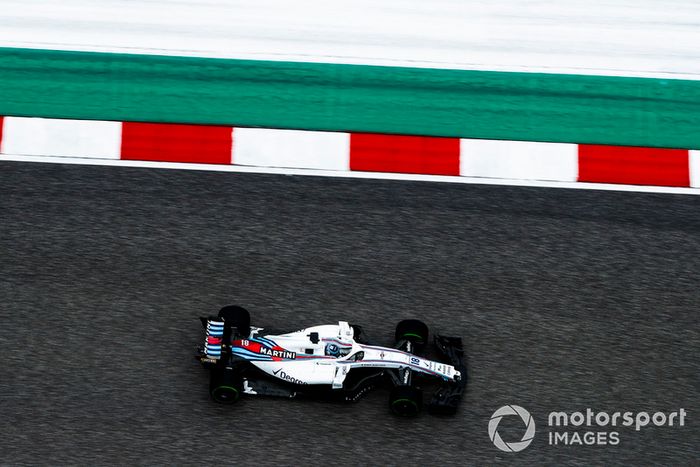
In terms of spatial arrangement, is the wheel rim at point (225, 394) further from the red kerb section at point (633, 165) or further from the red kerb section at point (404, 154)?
the red kerb section at point (633, 165)

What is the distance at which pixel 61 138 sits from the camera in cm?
678

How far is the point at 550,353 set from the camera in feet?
20.1

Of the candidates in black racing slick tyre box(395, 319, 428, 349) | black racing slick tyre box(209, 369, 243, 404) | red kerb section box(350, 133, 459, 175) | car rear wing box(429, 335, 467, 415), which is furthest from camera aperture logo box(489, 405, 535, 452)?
red kerb section box(350, 133, 459, 175)

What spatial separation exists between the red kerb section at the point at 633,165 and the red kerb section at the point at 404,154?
100cm

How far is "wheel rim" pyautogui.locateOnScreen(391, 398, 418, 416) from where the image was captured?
223 inches

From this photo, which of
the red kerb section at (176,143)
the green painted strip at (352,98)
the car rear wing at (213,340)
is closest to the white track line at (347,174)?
the red kerb section at (176,143)

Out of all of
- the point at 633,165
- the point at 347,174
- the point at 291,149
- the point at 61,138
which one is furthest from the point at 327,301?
the point at 633,165

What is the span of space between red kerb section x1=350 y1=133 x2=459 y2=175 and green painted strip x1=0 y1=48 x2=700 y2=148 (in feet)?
0.28

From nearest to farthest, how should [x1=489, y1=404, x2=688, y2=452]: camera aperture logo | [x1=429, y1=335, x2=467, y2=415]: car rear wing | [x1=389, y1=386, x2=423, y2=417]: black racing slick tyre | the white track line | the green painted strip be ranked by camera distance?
1. [x1=389, y1=386, x2=423, y2=417]: black racing slick tyre
2. [x1=429, y1=335, x2=467, y2=415]: car rear wing
3. [x1=489, y1=404, x2=688, y2=452]: camera aperture logo
4. the white track line
5. the green painted strip

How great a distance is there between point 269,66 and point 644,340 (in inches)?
139

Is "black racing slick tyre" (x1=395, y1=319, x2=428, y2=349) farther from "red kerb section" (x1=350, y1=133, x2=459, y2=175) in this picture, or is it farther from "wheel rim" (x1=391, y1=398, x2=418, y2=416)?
"red kerb section" (x1=350, y1=133, x2=459, y2=175)

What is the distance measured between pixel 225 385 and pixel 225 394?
0.32 ft

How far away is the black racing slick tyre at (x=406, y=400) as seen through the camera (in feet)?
18.6

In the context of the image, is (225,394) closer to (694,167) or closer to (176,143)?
(176,143)
